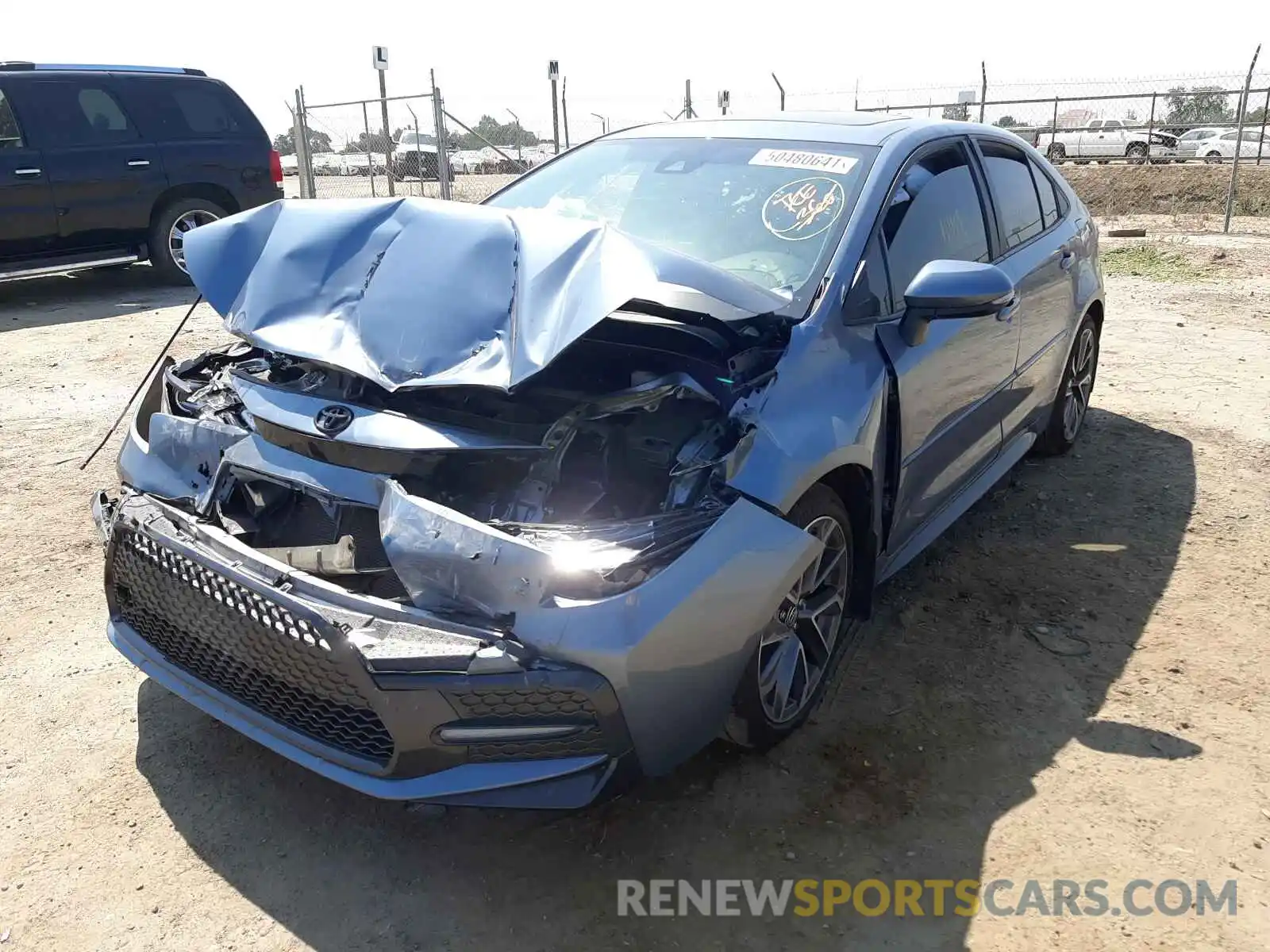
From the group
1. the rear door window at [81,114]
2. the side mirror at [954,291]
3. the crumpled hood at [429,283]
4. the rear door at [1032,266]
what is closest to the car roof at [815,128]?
the rear door at [1032,266]

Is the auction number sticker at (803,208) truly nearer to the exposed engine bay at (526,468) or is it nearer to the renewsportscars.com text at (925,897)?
the exposed engine bay at (526,468)

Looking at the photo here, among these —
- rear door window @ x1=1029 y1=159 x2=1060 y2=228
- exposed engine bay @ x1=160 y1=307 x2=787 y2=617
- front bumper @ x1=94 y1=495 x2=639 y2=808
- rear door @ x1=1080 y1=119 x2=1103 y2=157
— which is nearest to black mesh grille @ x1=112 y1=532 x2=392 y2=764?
front bumper @ x1=94 y1=495 x2=639 y2=808

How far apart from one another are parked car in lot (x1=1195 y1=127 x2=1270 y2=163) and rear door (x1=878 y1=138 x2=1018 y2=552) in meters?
23.7

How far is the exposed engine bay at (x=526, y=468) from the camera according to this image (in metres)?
2.20

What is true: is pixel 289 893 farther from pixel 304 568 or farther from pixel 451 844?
pixel 304 568

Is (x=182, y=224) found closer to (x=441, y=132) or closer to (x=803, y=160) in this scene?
(x=441, y=132)

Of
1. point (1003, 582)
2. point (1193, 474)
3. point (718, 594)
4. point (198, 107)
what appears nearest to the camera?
point (718, 594)

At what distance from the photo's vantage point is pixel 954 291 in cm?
299

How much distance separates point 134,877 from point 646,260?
2.05 metres

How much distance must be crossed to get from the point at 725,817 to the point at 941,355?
1723 millimetres

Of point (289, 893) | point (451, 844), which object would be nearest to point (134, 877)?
point (289, 893)

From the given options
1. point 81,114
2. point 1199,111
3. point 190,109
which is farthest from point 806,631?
point 1199,111

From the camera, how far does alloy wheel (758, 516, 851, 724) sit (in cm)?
271

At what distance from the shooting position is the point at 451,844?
8.31ft
